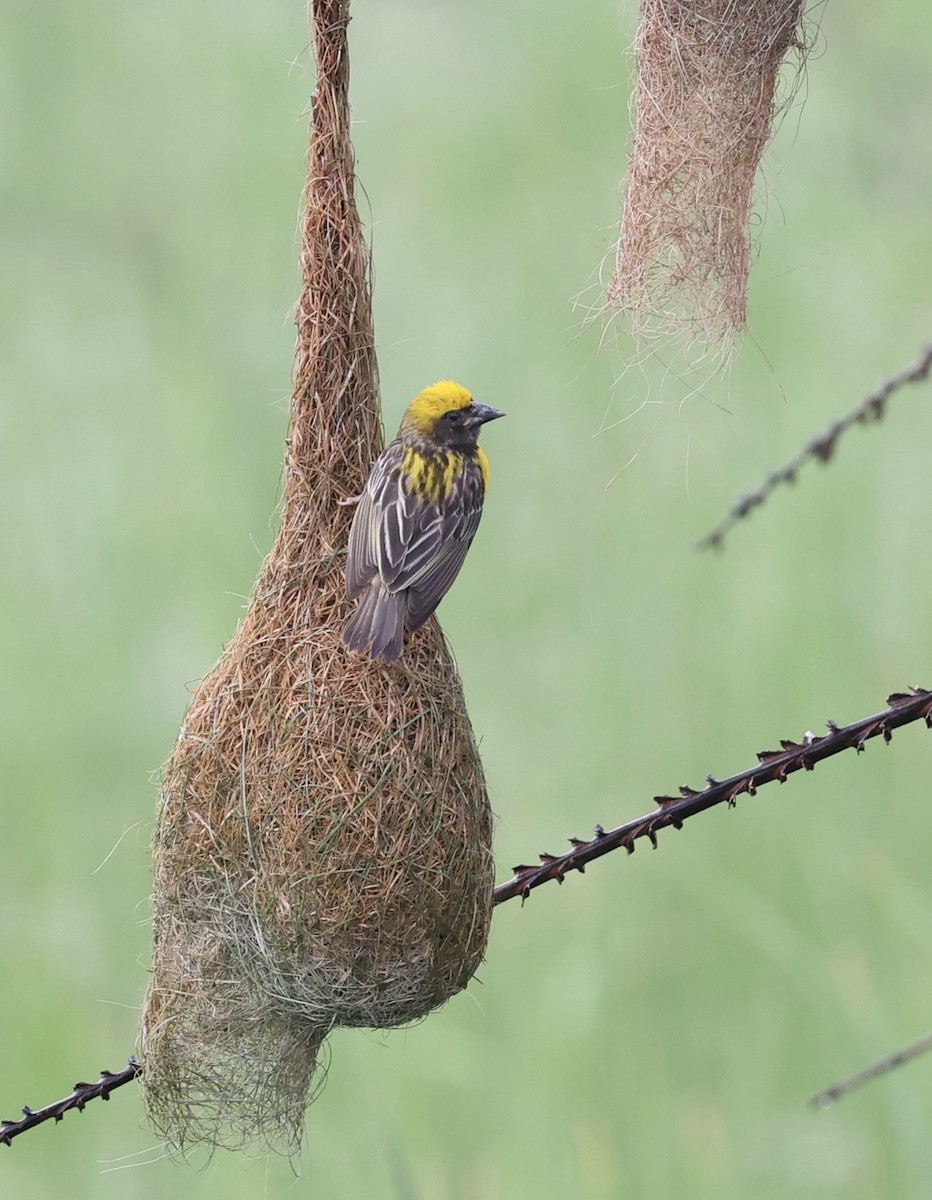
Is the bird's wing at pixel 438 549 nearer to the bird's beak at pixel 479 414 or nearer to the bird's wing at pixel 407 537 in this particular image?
the bird's wing at pixel 407 537

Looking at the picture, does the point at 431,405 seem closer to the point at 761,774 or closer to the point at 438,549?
the point at 438,549

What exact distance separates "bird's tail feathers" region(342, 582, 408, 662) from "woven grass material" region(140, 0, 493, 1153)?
5 centimetres

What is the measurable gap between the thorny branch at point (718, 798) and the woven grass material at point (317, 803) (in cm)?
39

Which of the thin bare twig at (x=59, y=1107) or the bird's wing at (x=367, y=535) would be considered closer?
the thin bare twig at (x=59, y=1107)

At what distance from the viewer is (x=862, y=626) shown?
5.22m

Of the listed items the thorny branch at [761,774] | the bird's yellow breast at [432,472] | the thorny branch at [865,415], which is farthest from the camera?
the bird's yellow breast at [432,472]

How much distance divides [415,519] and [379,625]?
1.17ft

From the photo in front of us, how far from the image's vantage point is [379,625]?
2367mm

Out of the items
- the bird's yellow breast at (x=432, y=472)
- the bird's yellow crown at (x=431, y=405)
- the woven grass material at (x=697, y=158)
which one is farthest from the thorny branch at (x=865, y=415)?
the bird's yellow crown at (x=431, y=405)

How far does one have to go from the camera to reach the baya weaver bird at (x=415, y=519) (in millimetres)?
2373

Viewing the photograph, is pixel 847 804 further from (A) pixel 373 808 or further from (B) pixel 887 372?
Answer: (A) pixel 373 808

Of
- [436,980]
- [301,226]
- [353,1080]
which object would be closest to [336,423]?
[301,226]

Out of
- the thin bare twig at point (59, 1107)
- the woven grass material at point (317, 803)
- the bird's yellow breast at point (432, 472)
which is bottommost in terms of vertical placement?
the thin bare twig at point (59, 1107)

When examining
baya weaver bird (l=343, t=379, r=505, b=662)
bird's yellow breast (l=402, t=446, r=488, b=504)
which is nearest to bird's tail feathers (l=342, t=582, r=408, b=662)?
baya weaver bird (l=343, t=379, r=505, b=662)
